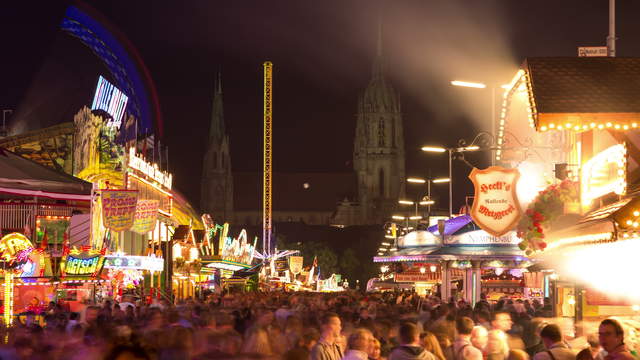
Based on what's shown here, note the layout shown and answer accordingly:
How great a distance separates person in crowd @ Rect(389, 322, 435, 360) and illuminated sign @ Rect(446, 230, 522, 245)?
23123 millimetres

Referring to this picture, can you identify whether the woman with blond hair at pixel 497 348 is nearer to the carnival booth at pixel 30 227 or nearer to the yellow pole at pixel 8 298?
the yellow pole at pixel 8 298

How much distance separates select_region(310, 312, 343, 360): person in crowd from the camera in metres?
11.1

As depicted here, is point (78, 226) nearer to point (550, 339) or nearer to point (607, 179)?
point (607, 179)

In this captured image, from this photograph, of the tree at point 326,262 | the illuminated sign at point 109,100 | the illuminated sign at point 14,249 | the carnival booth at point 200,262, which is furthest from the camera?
the tree at point 326,262

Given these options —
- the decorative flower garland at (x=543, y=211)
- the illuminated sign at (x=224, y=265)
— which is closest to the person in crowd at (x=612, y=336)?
the decorative flower garland at (x=543, y=211)

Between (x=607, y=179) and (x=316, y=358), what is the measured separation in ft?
21.9

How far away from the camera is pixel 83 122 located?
46344 millimetres

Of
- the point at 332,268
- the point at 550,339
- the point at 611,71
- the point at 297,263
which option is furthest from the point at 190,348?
the point at 332,268

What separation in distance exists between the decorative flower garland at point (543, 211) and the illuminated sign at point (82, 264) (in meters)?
18.4

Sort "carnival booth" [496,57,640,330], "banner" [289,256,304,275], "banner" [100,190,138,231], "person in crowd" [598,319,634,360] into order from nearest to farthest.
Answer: "person in crowd" [598,319,634,360] → "carnival booth" [496,57,640,330] → "banner" [100,190,138,231] → "banner" [289,256,304,275]

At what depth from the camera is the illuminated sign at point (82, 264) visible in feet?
112

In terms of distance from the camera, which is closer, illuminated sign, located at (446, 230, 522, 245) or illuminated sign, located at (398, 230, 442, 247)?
illuminated sign, located at (446, 230, 522, 245)

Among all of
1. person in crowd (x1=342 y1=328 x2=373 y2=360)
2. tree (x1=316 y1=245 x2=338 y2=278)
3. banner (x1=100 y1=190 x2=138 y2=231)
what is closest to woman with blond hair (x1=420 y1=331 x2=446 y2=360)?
person in crowd (x1=342 y1=328 x2=373 y2=360)

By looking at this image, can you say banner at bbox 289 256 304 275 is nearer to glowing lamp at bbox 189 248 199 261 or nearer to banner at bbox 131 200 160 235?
glowing lamp at bbox 189 248 199 261
